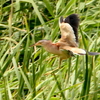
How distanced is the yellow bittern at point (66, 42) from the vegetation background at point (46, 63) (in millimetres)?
72

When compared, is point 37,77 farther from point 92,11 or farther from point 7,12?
point 7,12

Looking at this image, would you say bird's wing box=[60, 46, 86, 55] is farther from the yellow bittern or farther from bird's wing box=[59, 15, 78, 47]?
bird's wing box=[59, 15, 78, 47]

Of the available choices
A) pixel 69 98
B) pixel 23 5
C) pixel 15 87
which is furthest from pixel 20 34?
pixel 69 98

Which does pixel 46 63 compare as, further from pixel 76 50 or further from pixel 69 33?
pixel 76 50

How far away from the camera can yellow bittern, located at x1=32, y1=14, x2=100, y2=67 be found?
2129 mm

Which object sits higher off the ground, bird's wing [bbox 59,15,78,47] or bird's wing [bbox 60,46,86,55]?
bird's wing [bbox 59,15,78,47]

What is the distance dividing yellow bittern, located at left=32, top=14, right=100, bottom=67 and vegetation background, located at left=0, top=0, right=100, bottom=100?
0.07 metres

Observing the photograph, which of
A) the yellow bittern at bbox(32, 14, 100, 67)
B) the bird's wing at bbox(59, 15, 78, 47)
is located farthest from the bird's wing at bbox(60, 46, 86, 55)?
the bird's wing at bbox(59, 15, 78, 47)

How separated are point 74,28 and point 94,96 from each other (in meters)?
0.43

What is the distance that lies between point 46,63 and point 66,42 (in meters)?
0.39

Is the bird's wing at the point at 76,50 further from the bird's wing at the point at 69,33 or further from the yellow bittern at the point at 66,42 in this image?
the bird's wing at the point at 69,33

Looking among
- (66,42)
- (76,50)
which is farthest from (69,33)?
(76,50)

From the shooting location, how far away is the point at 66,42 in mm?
2244

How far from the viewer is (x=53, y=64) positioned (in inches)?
108
